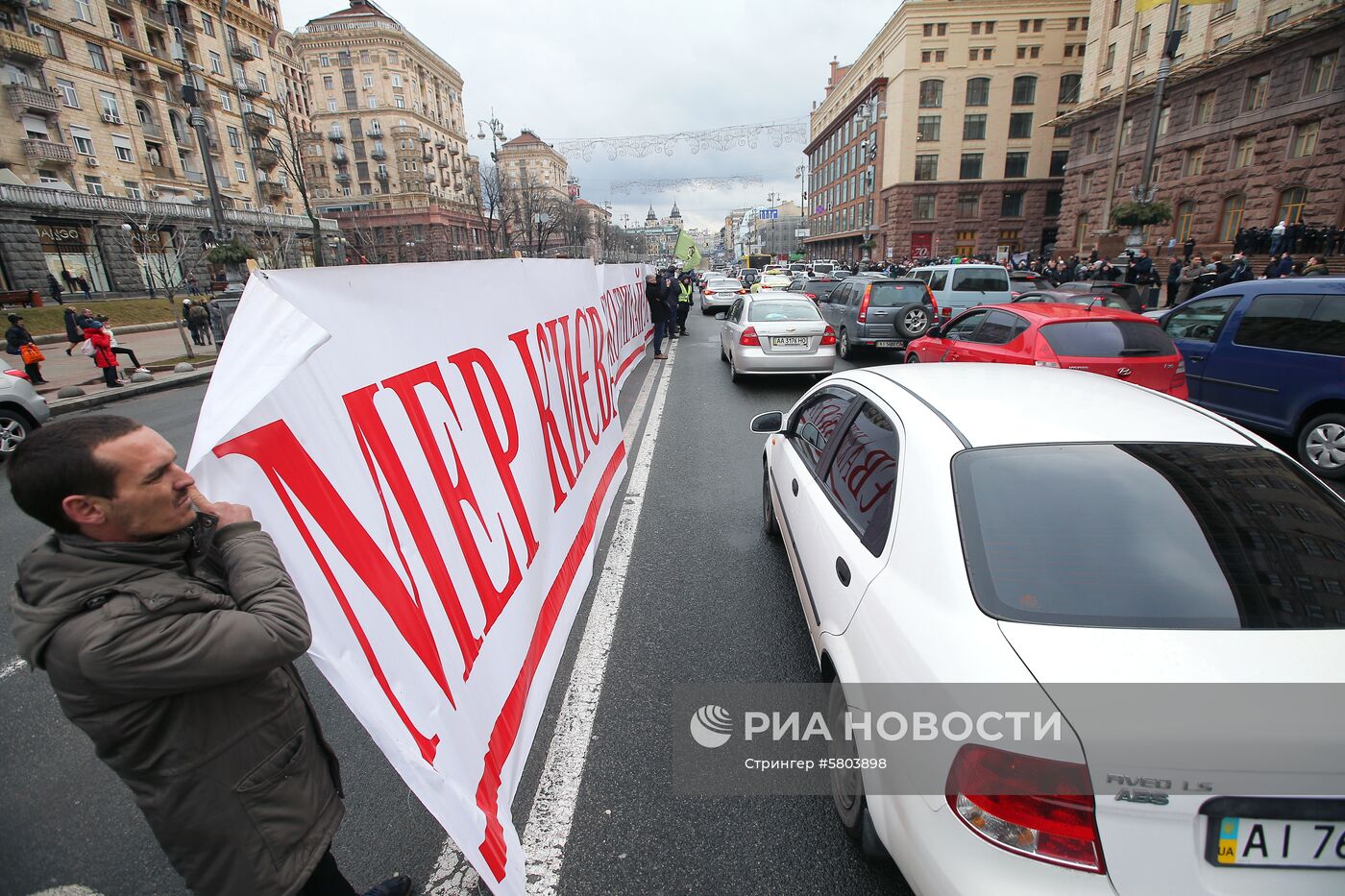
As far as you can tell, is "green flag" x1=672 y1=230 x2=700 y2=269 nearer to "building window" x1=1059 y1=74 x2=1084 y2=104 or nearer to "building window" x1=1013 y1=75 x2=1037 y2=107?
"building window" x1=1013 y1=75 x2=1037 y2=107

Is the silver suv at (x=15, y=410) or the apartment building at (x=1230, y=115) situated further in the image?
the apartment building at (x=1230, y=115)

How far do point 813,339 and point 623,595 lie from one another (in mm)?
7126

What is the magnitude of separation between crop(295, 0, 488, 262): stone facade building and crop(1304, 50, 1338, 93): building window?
67.6 meters

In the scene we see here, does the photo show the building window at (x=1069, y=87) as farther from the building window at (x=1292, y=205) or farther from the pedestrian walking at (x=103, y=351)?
the pedestrian walking at (x=103, y=351)

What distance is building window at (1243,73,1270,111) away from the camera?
24875 millimetres

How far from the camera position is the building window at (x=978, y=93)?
51969 mm

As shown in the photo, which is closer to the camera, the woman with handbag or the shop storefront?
the woman with handbag

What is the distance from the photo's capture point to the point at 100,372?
49.5 ft

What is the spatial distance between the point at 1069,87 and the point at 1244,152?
109ft

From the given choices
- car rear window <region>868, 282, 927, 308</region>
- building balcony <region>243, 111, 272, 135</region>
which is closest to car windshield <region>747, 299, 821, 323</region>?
car rear window <region>868, 282, 927, 308</region>

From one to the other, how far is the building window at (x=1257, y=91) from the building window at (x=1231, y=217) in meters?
3.38

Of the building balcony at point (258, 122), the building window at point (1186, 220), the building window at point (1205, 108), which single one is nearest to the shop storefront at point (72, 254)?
the building balcony at point (258, 122)

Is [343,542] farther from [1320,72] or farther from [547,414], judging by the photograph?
[1320,72]

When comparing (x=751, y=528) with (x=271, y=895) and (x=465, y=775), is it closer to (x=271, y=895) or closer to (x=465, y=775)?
(x=465, y=775)
